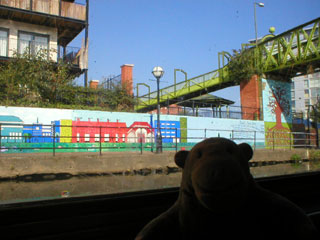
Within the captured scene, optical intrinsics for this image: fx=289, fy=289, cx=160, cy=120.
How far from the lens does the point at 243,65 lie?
682 inches

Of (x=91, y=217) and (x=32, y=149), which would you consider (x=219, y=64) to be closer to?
(x=32, y=149)

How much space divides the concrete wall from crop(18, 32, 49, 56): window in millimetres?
191

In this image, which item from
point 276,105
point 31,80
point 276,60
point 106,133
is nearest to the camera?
point 106,133

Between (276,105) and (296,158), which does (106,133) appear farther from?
(276,105)

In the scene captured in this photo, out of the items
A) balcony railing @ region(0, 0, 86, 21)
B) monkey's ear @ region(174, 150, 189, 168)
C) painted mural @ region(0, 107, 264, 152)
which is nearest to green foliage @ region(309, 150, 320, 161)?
painted mural @ region(0, 107, 264, 152)

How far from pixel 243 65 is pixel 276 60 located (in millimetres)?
1869

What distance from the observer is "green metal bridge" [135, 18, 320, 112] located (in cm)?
1441

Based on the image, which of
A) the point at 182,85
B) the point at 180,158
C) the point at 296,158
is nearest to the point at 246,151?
the point at 180,158

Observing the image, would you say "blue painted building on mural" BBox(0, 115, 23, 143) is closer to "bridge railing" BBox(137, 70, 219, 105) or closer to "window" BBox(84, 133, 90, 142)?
"window" BBox(84, 133, 90, 142)

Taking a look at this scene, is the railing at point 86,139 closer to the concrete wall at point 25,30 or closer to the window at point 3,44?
the concrete wall at point 25,30

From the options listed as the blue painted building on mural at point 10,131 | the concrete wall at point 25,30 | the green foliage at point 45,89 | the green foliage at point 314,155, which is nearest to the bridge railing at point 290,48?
the green foliage at point 314,155

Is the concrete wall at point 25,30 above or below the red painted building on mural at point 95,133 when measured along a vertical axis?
above

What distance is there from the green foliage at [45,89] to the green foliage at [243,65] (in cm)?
728

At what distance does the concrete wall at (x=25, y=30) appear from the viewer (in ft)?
46.9
